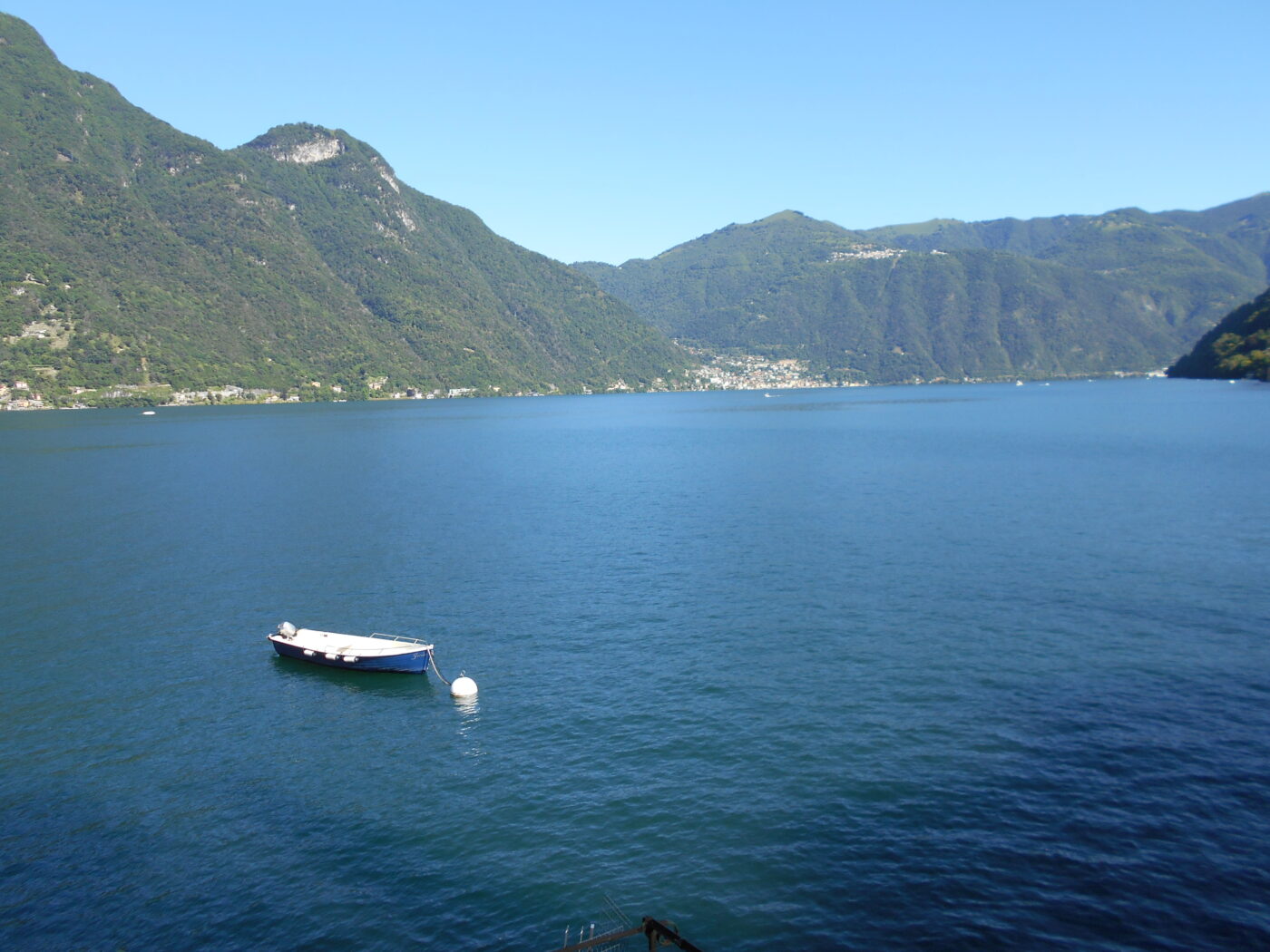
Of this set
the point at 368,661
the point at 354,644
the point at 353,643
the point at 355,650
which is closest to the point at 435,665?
the point at 368,661

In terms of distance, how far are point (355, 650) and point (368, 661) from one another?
113 cm

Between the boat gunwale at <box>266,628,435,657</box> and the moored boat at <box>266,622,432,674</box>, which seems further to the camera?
the boat gunwale at <box>266,628,435,657</box>

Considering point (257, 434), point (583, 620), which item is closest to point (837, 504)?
point (583, 620)

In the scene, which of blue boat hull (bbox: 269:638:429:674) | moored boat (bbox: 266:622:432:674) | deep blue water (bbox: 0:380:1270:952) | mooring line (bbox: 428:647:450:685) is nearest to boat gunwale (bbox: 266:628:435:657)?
moored boat (bbox: 266:622:432:674)

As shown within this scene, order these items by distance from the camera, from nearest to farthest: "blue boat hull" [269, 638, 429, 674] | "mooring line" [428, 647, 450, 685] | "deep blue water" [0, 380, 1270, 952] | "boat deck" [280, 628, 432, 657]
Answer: "deep blue water" [0, 380, 1270, 952] < "mooring line" [428, 647, 450, 685] < "blue boat hull" [269, 638, 429, 674] < "boat deck" [280, 628, 432, 657]

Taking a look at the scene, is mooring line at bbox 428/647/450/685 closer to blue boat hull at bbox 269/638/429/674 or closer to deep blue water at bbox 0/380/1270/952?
blue boat hull at bbox 269/638/429/674

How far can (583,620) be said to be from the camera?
48562mm

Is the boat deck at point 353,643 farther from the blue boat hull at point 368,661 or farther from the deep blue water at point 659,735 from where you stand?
the deep blue water at point 659,735

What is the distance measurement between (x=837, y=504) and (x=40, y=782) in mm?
70100

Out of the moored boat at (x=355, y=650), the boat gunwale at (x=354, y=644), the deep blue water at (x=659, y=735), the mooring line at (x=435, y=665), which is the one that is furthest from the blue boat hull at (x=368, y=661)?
the deep blue water at (x=659, y=735)

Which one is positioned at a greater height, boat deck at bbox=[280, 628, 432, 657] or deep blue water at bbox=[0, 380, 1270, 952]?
boat deck at bbox=[280, 628, 432, 657]

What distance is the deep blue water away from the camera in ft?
76.1

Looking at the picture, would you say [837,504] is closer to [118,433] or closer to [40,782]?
[40,782]

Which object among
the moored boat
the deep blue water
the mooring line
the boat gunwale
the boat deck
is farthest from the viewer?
the boat deck
